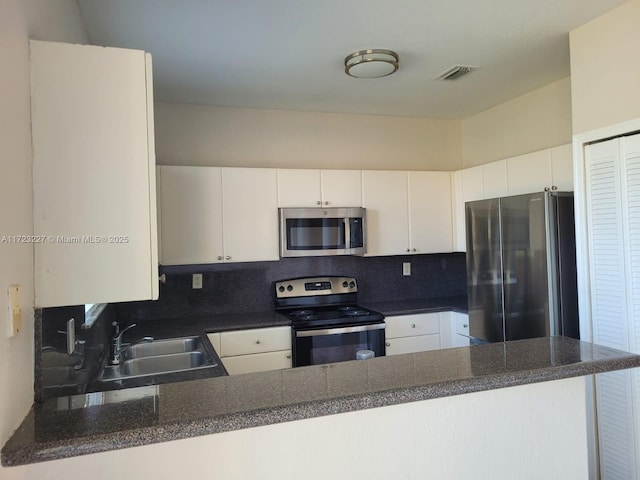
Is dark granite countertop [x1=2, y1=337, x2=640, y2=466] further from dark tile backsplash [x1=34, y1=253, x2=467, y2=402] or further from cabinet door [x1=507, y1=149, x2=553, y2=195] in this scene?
cabinet door [x1=507, y1=149, x2=553, y2=195]

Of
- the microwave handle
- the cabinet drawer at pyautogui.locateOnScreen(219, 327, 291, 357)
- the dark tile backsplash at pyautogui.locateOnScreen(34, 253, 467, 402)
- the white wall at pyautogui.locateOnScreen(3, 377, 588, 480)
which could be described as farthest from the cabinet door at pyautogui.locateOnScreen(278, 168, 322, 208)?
the white wall at pyautogui.locateOnScreen(3, 377, 588, 480)

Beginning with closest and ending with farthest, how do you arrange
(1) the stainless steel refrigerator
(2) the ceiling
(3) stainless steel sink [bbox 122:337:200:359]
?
1. (2) the ceiling
2. (1) the stainless steel refrigerator
3. (3) stainless steel sink [bbox 122:337:200:359]

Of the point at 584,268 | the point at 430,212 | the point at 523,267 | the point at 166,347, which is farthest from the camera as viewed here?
the point at 430,212

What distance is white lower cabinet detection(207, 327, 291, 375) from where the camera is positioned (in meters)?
3.07

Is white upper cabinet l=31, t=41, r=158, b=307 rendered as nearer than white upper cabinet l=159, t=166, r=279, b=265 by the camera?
Yes

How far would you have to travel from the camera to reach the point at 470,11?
6.98 ft

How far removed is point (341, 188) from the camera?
3.58 metres

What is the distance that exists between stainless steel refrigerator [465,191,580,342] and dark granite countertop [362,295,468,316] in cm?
49

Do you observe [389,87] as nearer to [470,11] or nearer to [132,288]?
[470,11]

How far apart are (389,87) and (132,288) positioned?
100.0 inches

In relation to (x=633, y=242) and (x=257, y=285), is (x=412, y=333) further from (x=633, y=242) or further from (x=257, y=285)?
(x=633, y=242)

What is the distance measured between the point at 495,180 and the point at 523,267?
956mm

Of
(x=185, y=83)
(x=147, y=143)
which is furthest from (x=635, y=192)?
(x=185, y=83)

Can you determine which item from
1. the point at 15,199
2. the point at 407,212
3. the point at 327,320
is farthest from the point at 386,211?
the point at 15,199
